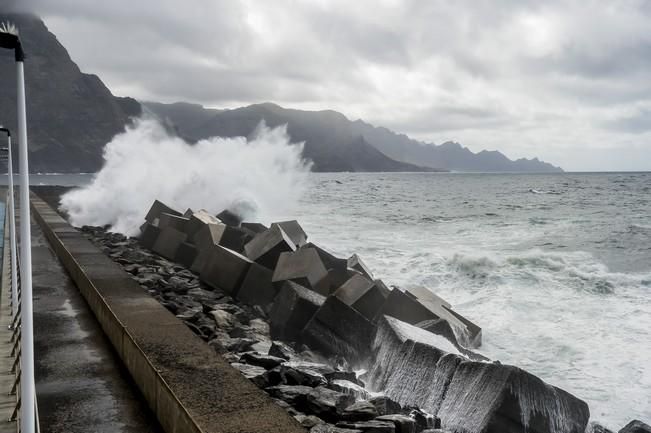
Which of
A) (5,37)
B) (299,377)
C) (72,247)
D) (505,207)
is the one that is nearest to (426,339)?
(299,377)

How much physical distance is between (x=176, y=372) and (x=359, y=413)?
1230 millimetres

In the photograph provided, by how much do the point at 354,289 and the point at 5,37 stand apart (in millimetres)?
5977

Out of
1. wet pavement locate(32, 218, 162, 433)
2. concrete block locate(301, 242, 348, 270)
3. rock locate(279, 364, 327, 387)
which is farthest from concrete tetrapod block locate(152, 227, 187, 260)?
rock locate(279, 364, 327, 387)

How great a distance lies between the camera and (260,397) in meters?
3.18

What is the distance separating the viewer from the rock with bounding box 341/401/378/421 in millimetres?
3650

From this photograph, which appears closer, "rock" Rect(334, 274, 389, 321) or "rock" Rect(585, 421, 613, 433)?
"rock" Rect(585, 421, 613, 433)

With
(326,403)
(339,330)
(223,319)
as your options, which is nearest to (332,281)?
(339,330)

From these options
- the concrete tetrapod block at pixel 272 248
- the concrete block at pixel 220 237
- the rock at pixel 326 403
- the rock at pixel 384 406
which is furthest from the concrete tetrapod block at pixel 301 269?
the rock at pixel 326 403

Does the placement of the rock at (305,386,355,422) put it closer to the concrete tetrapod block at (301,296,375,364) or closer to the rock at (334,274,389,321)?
the concrete tetrapod block at (301,296,375,364)

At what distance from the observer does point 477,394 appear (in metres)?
4.48

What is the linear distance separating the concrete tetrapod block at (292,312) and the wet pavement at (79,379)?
2034 mm

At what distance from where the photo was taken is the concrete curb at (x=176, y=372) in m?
2.88

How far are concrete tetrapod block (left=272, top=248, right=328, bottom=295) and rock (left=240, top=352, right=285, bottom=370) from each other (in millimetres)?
3150

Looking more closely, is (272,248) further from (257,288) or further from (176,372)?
(176,372)
